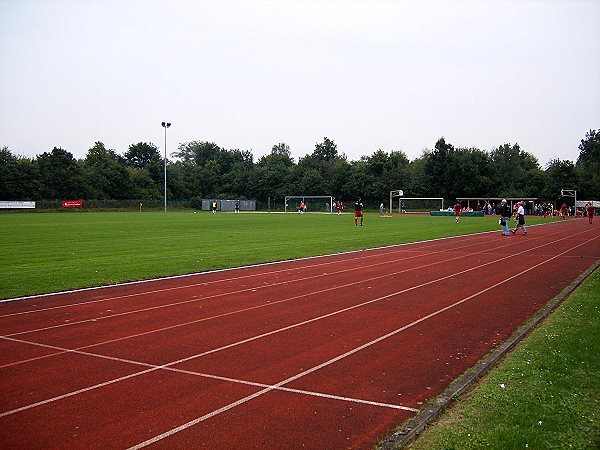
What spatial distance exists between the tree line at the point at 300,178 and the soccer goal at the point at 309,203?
3292mm

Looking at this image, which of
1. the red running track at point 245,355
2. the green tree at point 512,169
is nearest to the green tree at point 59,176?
the green tree at point 512,169

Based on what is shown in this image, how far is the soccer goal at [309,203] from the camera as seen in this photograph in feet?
288

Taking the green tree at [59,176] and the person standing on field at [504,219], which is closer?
the person standing on field at [504,219]

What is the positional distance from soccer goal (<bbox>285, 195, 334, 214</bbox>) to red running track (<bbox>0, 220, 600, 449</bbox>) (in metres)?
74.1

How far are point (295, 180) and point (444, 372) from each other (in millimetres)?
91954

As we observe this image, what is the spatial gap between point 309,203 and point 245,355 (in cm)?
8339

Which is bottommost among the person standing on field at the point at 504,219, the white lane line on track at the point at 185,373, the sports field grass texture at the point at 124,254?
the white lane line on track at the point at 185,373

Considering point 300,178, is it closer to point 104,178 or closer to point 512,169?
point 104,178

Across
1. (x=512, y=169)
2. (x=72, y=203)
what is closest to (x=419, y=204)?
(x=512, y=169)

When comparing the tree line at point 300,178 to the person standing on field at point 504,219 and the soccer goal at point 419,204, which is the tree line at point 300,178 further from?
the person standing on field at point 504,219

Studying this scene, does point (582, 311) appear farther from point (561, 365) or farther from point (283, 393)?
point (283, 393)

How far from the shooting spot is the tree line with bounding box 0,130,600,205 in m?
78.6

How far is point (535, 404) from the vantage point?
17.2ft

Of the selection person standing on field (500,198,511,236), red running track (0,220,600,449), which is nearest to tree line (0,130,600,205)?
person standing on field (500,198,511,236)
